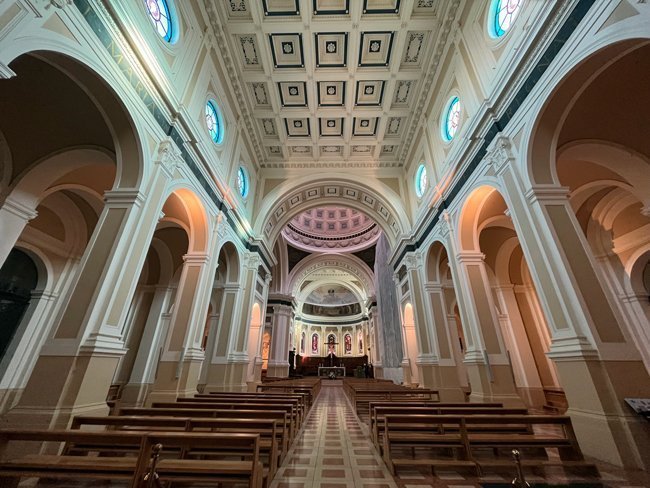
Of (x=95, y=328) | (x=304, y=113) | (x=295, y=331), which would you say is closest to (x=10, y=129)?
(x=95, y=328)

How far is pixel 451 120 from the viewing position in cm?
872

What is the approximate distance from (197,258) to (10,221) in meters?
3.64

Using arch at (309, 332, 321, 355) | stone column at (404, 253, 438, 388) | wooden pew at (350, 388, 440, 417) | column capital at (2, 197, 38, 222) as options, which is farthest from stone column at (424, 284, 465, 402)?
arch at (309, 332, 321, 355)

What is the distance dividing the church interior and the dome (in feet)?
30.7

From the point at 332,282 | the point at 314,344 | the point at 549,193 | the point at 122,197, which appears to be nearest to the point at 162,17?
the point at 122,197

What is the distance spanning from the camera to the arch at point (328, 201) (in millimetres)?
12422

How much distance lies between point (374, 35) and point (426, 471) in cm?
1056

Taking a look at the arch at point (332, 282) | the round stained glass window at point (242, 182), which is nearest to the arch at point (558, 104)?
the round stained glass window at point (242, 182)

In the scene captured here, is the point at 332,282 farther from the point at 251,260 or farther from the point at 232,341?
the point at 232,341

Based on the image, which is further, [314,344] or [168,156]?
[314,344]

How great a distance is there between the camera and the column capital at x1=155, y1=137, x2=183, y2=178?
18.3ft

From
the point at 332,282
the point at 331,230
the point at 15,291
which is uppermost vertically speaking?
the point at 331,230

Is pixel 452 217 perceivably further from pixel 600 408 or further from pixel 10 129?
pixel 10 129

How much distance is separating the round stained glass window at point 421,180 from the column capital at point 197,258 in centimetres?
817
